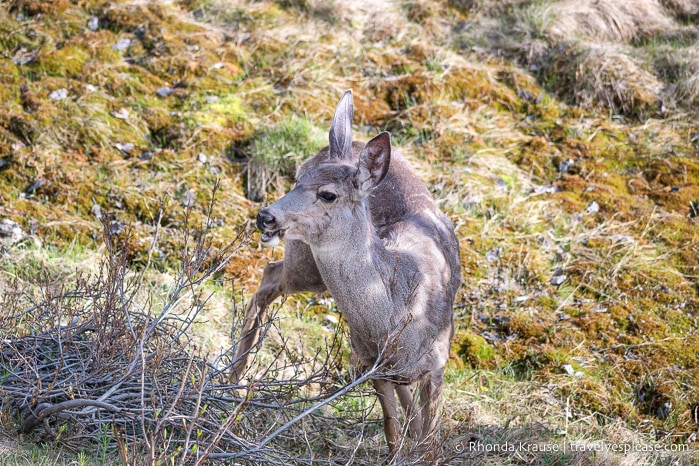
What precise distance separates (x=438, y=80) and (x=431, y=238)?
3.82 m

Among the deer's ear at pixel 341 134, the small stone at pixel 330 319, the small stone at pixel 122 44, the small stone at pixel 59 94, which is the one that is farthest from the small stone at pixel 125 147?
the deer's ear at pixel 341 134

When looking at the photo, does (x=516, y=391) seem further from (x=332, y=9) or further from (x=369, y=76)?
(x=332, y=9)

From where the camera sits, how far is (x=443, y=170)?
748 cm

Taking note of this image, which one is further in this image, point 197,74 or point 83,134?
point 197,74

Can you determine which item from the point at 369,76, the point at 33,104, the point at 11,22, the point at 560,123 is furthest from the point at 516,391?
the point at 11,22

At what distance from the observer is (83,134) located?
713cm

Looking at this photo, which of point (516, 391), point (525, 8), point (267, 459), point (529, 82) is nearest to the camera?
point (267, 459)

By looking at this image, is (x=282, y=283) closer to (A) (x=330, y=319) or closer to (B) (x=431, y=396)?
(A) (x=330, y=319)

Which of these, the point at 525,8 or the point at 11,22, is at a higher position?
the point at 525,8

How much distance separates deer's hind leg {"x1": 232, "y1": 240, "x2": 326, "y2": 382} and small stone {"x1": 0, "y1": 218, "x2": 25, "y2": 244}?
1972 mm

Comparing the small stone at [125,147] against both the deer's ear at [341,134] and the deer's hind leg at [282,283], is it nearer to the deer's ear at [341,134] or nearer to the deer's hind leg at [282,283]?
the deer's hind leg at [282,283]

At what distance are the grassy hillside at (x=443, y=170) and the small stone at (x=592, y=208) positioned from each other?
3cm

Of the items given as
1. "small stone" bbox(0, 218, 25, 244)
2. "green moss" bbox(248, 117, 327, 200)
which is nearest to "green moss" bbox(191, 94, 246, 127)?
"green moss" bbox(248, 117, 327, 200)

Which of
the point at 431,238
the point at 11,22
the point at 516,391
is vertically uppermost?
the point at 431,238
